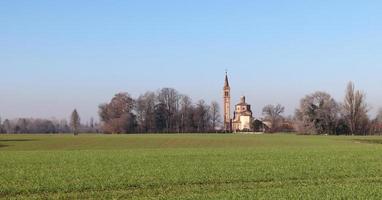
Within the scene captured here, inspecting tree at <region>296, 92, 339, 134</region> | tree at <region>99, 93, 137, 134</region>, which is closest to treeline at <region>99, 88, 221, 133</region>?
tree at <region>99, 93, 137, 134</region>

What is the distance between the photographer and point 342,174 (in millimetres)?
30984

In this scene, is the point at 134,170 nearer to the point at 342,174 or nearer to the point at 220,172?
the point at 220,172

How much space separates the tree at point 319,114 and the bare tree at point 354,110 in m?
3.24

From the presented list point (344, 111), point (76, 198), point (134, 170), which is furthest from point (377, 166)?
point (344, 111)

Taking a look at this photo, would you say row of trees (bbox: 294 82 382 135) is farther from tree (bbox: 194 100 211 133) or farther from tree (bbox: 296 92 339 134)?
tree (bbox: 194 100 211 133)

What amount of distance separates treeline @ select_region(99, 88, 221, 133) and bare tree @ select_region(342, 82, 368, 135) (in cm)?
5024

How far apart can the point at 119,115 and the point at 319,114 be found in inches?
2712

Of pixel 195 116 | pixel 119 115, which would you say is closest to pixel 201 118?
pixel 195 116

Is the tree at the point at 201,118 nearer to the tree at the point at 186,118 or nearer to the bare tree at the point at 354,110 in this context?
the tree at the point at 186,118

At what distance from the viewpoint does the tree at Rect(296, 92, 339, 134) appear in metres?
154

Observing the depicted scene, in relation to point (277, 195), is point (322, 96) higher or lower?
higher

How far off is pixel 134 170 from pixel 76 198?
11.5 m

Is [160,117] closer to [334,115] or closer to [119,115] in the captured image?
[119,115]

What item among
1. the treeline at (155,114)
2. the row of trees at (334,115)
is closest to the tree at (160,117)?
the treeline at (155,114)
